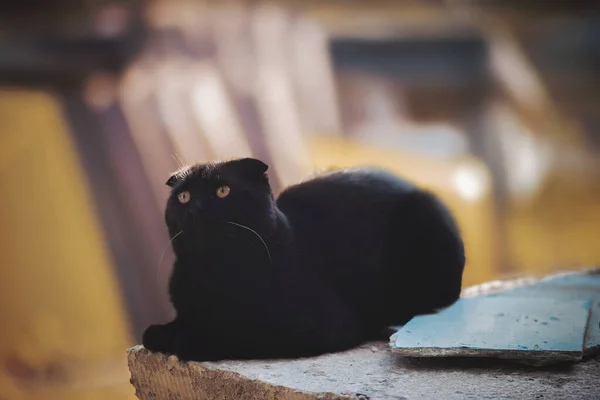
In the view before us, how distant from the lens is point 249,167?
1.52 meters

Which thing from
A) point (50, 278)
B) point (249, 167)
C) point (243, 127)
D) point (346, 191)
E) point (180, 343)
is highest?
point (243, 127)

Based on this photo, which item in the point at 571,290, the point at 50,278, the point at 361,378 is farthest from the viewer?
the point at 50,278

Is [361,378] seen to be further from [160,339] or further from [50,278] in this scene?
[50,278]

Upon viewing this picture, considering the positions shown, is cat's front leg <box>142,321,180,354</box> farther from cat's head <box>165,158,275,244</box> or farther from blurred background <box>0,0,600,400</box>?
blurred background <box>0,0,600,400</box>

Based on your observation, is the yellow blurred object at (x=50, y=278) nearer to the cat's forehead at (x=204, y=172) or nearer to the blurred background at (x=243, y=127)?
the blurred background at (x=243, y=127)

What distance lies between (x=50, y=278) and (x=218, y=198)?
2.52 metres

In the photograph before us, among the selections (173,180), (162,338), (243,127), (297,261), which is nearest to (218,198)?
(173,180)

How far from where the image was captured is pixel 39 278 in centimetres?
361

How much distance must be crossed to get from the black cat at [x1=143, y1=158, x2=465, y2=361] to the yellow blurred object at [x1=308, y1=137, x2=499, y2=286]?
8.60 ft

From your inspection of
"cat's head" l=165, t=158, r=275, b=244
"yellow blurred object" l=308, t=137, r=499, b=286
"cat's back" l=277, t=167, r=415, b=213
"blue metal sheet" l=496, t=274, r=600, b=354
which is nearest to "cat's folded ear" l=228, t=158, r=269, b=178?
"cat's head" l=165, t=158, r=275, b=244

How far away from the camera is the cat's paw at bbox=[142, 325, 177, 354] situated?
1.58 meters

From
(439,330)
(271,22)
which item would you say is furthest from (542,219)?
(439,330)

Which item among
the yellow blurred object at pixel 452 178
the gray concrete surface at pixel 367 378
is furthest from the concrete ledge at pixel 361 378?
the yellow blurred object at pixel 452 178

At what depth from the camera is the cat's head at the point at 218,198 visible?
1.45 m
